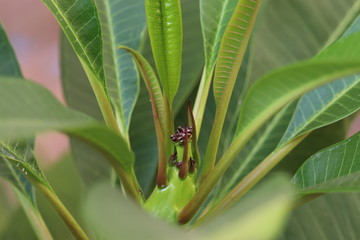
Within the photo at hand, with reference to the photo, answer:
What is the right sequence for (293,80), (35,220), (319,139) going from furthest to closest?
(319,139) → (35,220) → (293,80)

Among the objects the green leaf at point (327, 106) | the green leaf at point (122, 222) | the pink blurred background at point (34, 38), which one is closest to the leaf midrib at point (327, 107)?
the green leaf at point (327, 106)

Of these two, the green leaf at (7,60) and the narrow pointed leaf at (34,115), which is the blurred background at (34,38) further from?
the narrow pointed leaf at (34,115)

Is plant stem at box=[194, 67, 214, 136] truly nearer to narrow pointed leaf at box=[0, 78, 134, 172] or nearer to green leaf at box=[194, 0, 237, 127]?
green leaf at box=[194, 0, 237, 127]

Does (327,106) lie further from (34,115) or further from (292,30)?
(34,115)

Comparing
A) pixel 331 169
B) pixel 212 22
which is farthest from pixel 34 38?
pixel 331 169

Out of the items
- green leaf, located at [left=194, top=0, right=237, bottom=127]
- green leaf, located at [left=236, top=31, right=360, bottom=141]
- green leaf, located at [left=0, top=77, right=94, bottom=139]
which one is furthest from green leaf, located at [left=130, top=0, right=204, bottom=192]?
green leaf, located at [left=0, top=77, right=94, bottom=139]

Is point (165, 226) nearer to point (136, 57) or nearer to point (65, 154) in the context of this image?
point (136, 57)

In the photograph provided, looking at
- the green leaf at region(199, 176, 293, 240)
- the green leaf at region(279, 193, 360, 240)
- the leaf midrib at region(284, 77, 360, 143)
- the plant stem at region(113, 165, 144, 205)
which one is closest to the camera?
the green leaf at region(199, 176, 293, 240)

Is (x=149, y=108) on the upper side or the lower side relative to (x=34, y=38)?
upper
